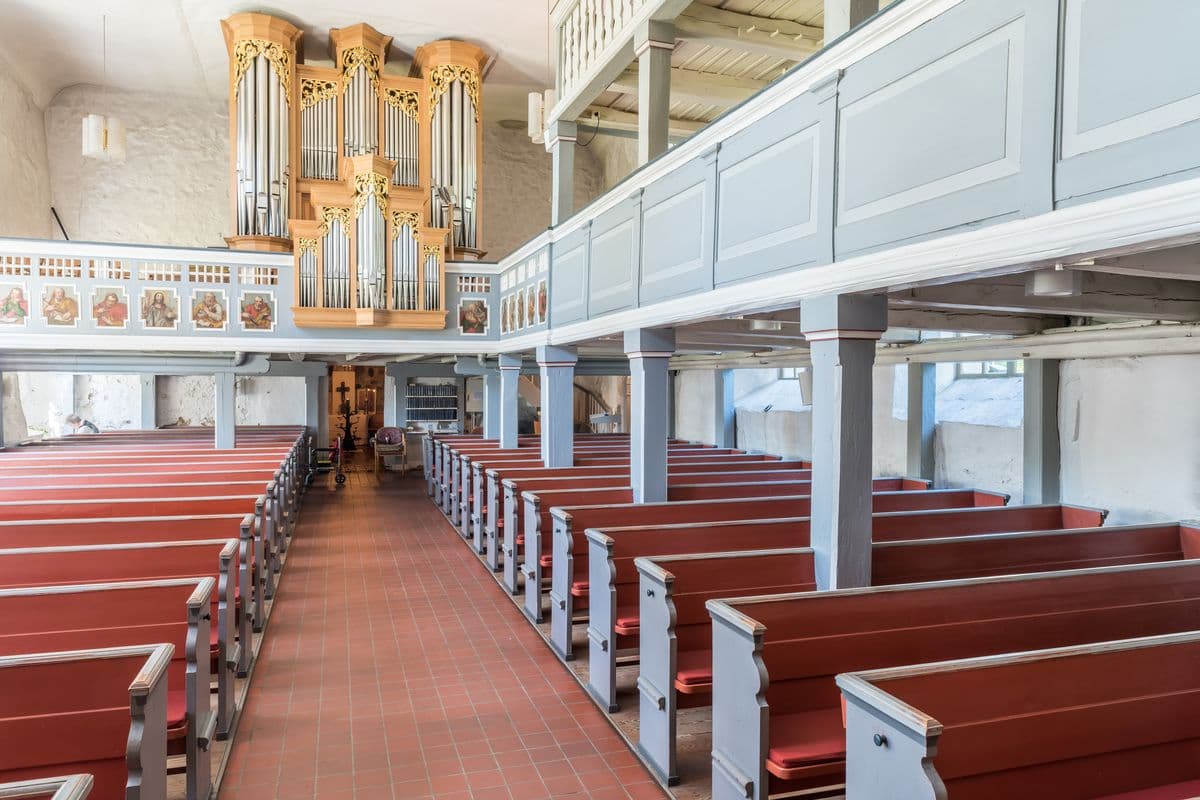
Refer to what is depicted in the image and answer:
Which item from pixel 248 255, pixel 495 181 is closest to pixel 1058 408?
pixel 248 255

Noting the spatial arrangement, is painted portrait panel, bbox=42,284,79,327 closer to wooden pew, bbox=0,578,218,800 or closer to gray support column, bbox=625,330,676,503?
wooden pew, bbox=0,578,218,800

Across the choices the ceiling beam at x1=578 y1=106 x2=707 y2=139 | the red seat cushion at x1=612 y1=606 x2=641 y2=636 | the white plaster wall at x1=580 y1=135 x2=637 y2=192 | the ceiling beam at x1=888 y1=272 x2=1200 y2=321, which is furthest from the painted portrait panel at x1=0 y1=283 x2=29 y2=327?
the ceiling beam at x1=888 y1=272 x2=1200 y2=321

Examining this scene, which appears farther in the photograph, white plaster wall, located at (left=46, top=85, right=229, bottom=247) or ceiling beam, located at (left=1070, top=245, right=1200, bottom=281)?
white plaster wall, located at (left=46, top=85, right=229, bottom=247)

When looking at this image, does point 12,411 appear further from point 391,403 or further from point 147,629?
point 147,629

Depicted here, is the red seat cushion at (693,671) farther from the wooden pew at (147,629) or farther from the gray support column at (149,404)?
the gray support column at (149,404)

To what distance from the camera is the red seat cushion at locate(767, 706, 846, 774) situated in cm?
347

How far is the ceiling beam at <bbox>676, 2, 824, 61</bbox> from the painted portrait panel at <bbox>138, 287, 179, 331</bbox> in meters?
8.29

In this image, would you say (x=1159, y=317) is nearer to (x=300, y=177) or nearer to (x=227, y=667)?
(x=227, y=667)

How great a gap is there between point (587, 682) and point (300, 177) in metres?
11.9

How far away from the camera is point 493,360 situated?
1417cm

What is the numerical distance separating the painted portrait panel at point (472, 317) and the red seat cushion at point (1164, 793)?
10.9 m

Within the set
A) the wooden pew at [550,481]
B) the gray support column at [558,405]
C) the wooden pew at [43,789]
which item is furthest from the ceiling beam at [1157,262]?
the gray support column at [558,405]

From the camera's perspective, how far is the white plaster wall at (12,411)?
14.1m

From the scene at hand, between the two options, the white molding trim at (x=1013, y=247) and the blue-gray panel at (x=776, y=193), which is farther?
the blue-gray panel at (x=776, y=193)
